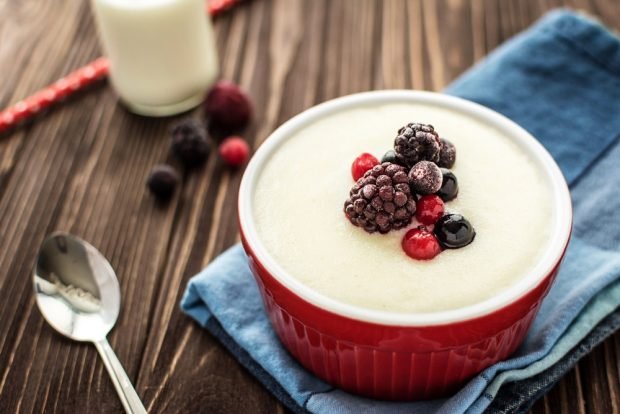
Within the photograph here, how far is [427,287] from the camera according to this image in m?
0.98

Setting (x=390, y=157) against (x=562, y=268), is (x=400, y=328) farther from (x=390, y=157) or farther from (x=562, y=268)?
(x=562, y=268)

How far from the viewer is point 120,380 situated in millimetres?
1134

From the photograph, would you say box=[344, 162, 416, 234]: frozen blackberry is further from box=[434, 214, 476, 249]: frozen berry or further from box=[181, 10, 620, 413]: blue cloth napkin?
box=[181, 10, 620, 413]: blue cloth napkin

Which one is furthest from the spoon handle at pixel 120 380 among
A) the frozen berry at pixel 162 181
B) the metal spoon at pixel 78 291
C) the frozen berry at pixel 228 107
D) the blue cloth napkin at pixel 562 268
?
the frozen berry at pixel 228 107

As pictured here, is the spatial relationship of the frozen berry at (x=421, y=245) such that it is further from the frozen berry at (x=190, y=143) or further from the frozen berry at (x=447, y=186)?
the frozen berry at (x=190, y=143)

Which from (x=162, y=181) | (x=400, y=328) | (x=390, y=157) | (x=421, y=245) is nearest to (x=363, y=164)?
(x=390, y=157)

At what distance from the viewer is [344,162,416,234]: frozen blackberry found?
100cm

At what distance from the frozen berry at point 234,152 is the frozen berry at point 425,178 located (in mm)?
570

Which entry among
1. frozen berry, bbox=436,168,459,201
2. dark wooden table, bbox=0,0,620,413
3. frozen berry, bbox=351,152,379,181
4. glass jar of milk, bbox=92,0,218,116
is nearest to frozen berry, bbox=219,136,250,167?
dark wooden table, bbox=0,0,620,413

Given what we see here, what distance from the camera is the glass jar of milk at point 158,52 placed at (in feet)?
5.03

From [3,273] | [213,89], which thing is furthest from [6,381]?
[213,89]

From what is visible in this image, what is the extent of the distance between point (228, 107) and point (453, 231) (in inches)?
28.3

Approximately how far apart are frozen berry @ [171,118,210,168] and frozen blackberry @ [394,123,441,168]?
565 mm

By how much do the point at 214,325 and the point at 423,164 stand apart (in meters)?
0.43
